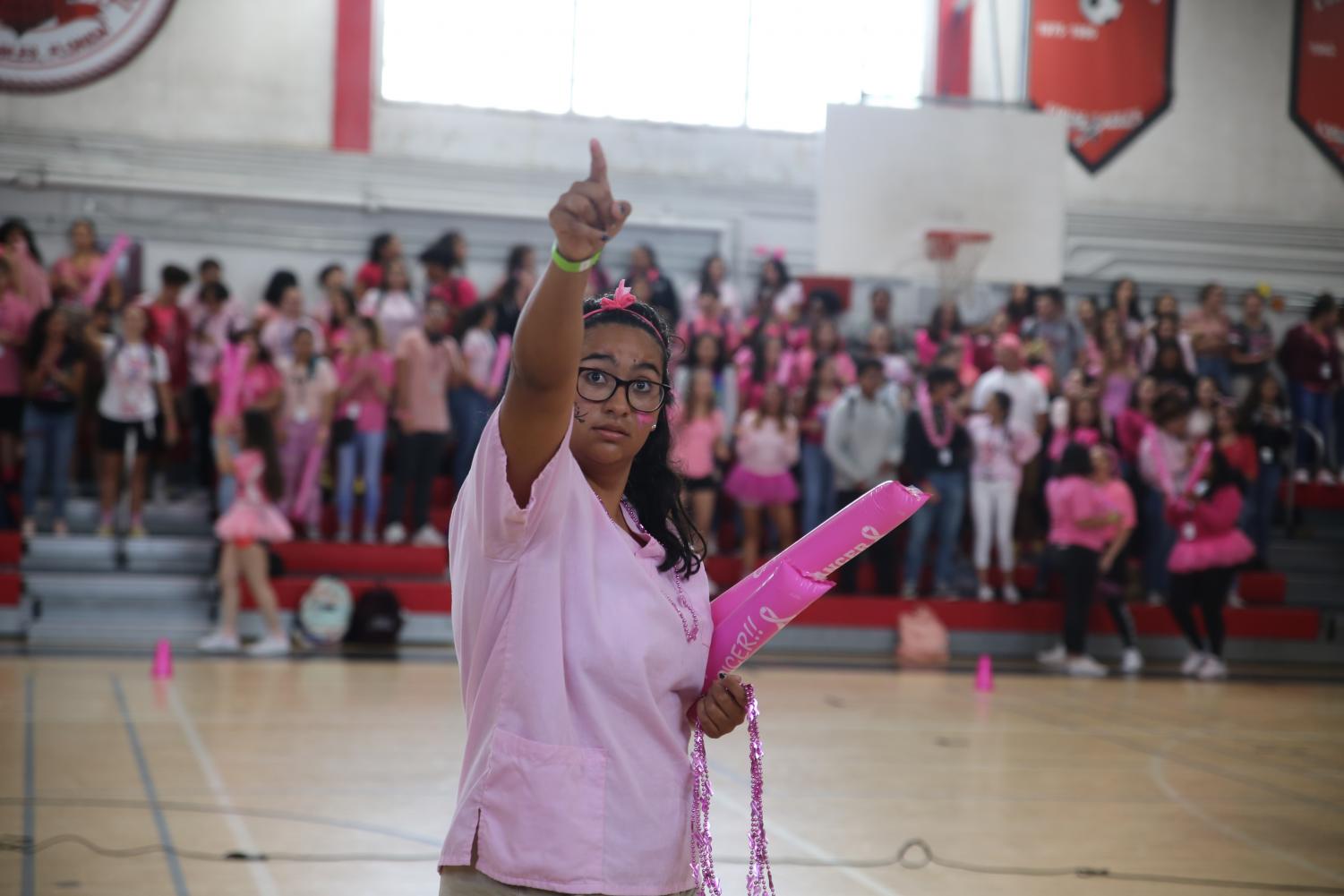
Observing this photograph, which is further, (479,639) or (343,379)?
(343,379)

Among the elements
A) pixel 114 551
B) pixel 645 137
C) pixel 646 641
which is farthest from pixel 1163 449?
pixel 646 641

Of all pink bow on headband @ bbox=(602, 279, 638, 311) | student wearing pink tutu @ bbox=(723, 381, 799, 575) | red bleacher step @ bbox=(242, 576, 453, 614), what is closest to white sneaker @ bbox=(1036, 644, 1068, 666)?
student wearing pink tutu @ bbox=(723, 381, 799, 575)

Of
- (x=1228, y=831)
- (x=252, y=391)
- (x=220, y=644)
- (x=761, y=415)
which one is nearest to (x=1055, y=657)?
(x=761, y=415)

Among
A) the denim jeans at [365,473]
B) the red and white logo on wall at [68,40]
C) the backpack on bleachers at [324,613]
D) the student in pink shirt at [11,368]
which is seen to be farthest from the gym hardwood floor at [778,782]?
the red and white logo on wall at [68,40]

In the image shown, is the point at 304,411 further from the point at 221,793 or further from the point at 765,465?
Result: the point at 221,793

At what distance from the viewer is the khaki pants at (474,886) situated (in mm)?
1851

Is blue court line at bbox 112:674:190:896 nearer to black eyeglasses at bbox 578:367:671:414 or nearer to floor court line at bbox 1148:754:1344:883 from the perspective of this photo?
black eyeglasses at bbox 578:367:671:414

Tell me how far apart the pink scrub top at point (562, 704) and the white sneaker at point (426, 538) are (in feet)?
33.1

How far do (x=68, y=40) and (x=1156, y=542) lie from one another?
12471 millimetres

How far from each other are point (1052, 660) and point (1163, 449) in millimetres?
2153

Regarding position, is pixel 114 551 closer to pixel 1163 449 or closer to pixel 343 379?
pixel 343 379

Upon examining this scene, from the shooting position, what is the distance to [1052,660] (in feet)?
39.3

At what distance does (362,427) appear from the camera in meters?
11.9

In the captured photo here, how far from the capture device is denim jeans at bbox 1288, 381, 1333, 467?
45.2ft
